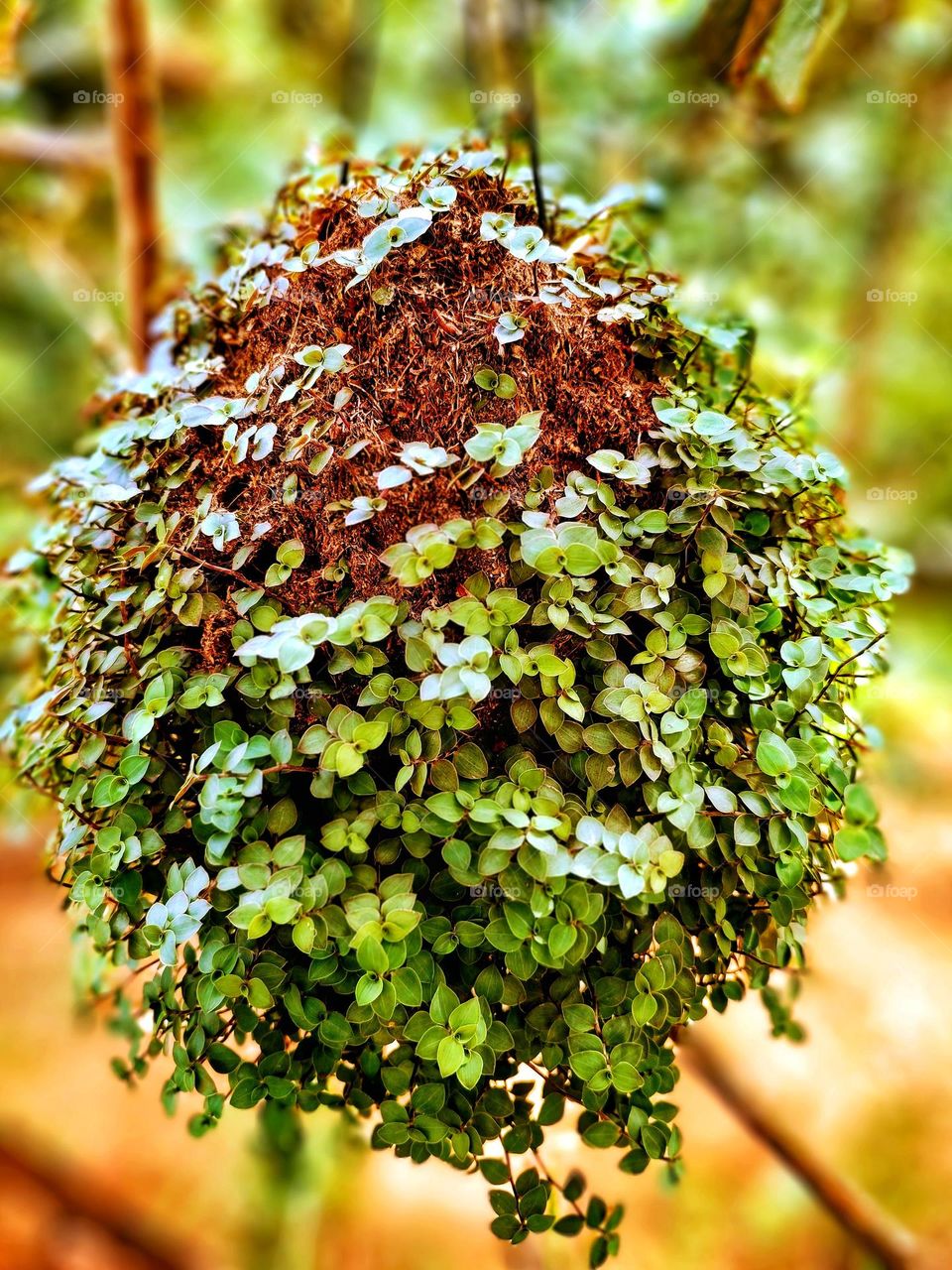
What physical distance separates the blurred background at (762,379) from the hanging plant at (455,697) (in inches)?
14.7

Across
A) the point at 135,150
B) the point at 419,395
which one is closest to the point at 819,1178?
the point at 419,395

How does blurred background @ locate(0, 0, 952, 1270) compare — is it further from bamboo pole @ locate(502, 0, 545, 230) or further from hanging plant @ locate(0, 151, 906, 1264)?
hanging plant @ locate(0, 151, 906, 1264)

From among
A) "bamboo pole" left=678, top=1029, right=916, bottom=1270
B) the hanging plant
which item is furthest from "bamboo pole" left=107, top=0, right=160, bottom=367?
"bamboo pole" left=678, top=1029, right=916, bottom=1270

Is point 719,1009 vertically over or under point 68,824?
over

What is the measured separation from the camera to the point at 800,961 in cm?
78

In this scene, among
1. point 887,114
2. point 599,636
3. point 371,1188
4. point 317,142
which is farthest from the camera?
point 887,114

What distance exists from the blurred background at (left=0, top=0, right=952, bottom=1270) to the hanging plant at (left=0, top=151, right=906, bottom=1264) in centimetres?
37

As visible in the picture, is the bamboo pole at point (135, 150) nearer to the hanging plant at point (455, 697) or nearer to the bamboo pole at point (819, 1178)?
the hanging plant at point (455, 697)

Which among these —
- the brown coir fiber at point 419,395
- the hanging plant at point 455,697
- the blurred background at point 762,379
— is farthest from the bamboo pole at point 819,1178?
the brown coir fiber at point 419,395

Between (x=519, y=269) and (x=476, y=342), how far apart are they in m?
0.08

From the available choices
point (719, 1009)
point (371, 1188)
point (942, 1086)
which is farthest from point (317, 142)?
point (942, 1086)

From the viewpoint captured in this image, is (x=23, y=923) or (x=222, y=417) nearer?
(x=222, y=417)

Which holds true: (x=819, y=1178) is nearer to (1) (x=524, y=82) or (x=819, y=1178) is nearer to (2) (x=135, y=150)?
(1) (x=524, y=82)

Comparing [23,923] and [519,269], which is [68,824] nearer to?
[519,269]
